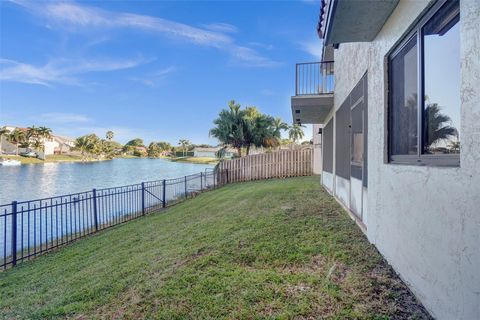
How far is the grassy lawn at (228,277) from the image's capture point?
273 cm

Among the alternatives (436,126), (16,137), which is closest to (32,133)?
(16,137)

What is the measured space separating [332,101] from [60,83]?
4029cm

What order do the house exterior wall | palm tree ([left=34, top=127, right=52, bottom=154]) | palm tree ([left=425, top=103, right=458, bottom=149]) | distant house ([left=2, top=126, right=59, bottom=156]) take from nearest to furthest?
1. the house exterior wall
2. palm tree ([left=425, top=103, right=458, bottom=149])
3. distant house ([left=2, top=126, right=59, bottom=156])
4. palm tree ([left=34, top=127, right=52, bottom=154])

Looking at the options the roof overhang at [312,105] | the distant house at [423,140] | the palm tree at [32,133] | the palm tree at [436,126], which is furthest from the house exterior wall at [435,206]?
the palm tree at [32,133]

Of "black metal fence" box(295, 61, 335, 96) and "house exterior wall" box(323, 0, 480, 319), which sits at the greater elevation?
"black metal fence" box(295, 61, 335, 96)

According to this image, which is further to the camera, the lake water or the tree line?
the tree line

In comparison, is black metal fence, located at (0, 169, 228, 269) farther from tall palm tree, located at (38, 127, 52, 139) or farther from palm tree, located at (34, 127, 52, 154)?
tall palm tree, located at (38, 127, 52, 139)

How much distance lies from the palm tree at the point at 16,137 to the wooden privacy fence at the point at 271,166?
219 ft

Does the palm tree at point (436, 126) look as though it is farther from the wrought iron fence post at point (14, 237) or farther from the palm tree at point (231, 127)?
the palm tree at point (231, 127)

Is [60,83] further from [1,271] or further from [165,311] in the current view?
[165,311]

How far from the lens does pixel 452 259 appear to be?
6.63 ft

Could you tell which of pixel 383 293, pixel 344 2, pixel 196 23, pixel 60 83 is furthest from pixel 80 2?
pixel 60 83

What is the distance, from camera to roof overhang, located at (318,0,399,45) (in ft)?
10.6

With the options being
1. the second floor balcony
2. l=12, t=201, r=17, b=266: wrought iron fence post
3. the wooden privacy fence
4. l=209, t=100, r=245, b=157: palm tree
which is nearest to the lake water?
l=209, t=100, r=245, b=157: palm tree
